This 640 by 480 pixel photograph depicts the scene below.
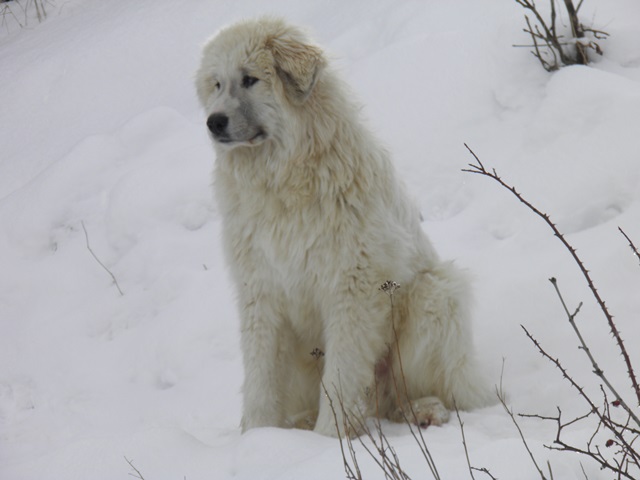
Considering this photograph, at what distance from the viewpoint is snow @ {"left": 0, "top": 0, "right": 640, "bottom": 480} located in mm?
3525

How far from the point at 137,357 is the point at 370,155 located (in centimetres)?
262

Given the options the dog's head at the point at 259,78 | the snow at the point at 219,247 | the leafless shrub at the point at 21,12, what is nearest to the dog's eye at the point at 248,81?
the dog's head at the point at 259,78

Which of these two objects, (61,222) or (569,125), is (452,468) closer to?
(569,125)

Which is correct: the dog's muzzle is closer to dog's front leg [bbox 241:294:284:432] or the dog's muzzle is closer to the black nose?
the black nose

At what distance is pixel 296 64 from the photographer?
11.9 feet

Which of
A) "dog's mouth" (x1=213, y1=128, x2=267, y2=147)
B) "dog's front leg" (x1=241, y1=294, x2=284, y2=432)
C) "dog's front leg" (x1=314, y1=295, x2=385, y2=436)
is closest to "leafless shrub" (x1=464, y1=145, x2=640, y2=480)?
"dog's front leg" (x1=314, y1=295, x2=385, y2=436)

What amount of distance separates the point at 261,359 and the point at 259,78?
142 cm

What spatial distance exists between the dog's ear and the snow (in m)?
0.35

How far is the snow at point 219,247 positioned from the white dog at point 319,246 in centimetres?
31

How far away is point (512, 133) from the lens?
5.76m

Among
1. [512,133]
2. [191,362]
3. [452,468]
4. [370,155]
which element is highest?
[370,155]

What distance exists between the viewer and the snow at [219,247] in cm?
353

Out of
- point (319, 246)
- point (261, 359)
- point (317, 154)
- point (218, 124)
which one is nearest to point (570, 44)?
point (317, 154)

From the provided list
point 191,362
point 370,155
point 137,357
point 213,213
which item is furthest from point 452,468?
point 213,213
